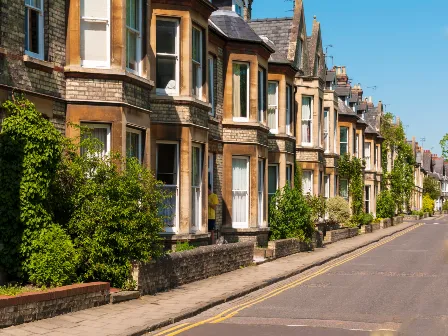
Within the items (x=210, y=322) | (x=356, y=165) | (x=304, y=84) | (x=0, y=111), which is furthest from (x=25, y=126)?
(x=356, y=165)

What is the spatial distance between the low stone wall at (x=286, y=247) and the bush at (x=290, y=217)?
0.36 meters

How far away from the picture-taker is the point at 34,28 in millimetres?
15516

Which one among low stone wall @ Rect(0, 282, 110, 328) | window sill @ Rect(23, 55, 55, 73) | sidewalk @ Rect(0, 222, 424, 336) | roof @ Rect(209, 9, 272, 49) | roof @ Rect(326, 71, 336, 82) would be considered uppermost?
roof @ Rect(326, 71, 336, 82)

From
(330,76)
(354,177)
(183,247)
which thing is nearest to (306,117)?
(330,76)

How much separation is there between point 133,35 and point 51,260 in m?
7.02

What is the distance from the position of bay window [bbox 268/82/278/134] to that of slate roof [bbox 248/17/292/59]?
3632mm

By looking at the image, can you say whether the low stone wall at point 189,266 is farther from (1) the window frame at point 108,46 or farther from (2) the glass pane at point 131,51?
(2) the glass pane at point 131,51

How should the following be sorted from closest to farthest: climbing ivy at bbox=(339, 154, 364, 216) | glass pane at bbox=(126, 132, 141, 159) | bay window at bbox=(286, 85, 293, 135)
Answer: glass pane at bbox=(126, 132, 141, 159) < bay window at bbox=(286, 85, 293, 135) < climbing ivy at bbox=(339, 154, 364, 216)

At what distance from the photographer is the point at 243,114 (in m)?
27.6

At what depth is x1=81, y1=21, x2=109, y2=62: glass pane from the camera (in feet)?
55.4

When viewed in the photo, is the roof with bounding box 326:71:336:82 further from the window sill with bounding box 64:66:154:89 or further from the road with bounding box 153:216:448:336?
the window sill with bounding box 64:66:154:89

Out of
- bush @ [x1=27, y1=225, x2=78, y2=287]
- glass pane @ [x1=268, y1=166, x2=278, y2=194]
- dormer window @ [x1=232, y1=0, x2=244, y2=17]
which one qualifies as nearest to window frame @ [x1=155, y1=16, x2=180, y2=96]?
bush @ [x1=27, y1=225, x2=78, y2=287]

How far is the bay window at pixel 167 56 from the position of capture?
2136 cm

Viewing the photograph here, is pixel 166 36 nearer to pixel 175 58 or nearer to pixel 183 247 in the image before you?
pixel 175 58
